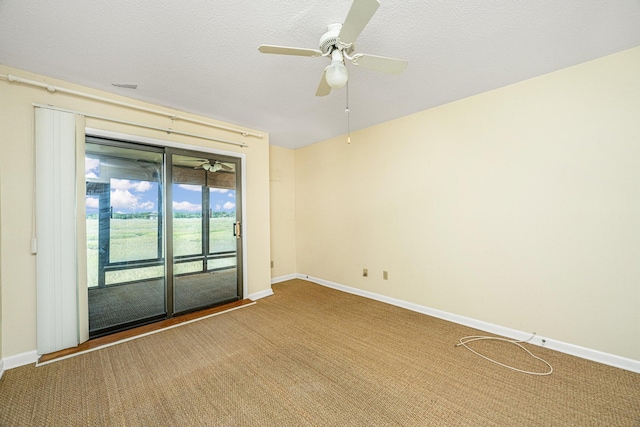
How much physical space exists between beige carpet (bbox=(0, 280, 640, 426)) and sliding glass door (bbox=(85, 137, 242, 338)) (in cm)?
63

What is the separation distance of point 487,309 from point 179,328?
3536mm

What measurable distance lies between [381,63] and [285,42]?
0.79m

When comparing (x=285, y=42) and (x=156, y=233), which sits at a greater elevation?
(x=285, y=42)

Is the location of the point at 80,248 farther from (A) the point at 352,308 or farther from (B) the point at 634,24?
(B) the point at 634,24

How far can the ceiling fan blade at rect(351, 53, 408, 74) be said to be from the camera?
1.66 m

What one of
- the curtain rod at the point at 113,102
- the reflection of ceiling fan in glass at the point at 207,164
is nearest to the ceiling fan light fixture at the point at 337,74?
the curtain rod at the point at 113,102

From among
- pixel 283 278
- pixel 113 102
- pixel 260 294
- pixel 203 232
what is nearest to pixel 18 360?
pixel 203 232

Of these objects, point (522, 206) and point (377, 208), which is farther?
point (377, 208)

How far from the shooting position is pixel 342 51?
171 cm

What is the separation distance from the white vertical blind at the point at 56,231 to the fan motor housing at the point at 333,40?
8.48ft

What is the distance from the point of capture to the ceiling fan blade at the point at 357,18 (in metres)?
1.23

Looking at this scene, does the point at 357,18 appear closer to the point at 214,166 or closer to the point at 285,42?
the point at 285,42

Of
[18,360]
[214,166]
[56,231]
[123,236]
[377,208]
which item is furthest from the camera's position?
[377,208]

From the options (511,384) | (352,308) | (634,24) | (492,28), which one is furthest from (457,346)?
(634,24)
